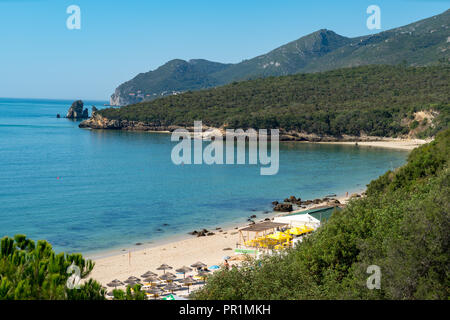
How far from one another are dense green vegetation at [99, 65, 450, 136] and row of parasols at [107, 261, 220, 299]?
65.1 meters

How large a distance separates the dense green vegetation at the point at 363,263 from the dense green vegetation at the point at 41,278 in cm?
340

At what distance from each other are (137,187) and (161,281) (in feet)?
82.1

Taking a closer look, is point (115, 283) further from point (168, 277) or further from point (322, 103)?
point (322, 103)

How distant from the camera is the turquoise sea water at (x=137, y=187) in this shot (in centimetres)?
2877

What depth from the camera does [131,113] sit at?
109 m

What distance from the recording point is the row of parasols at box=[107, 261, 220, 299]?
57.7 feet

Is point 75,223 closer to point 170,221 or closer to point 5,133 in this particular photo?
point 170,221

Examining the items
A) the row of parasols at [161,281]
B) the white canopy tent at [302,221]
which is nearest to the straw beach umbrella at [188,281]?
the row of parasols at [161,281]

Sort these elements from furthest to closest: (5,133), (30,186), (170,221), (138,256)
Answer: (5,133), (30,186), (170,221), (138,256)

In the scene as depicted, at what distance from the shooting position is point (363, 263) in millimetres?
10492

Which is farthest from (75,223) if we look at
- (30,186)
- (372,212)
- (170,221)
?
(372,212)

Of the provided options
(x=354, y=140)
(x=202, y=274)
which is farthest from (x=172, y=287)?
(x=354, y=140)

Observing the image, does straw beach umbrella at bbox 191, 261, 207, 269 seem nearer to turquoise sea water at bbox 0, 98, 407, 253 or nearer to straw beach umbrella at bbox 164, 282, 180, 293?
straw beach umbrella at bbox 164, 282, 180, 293
